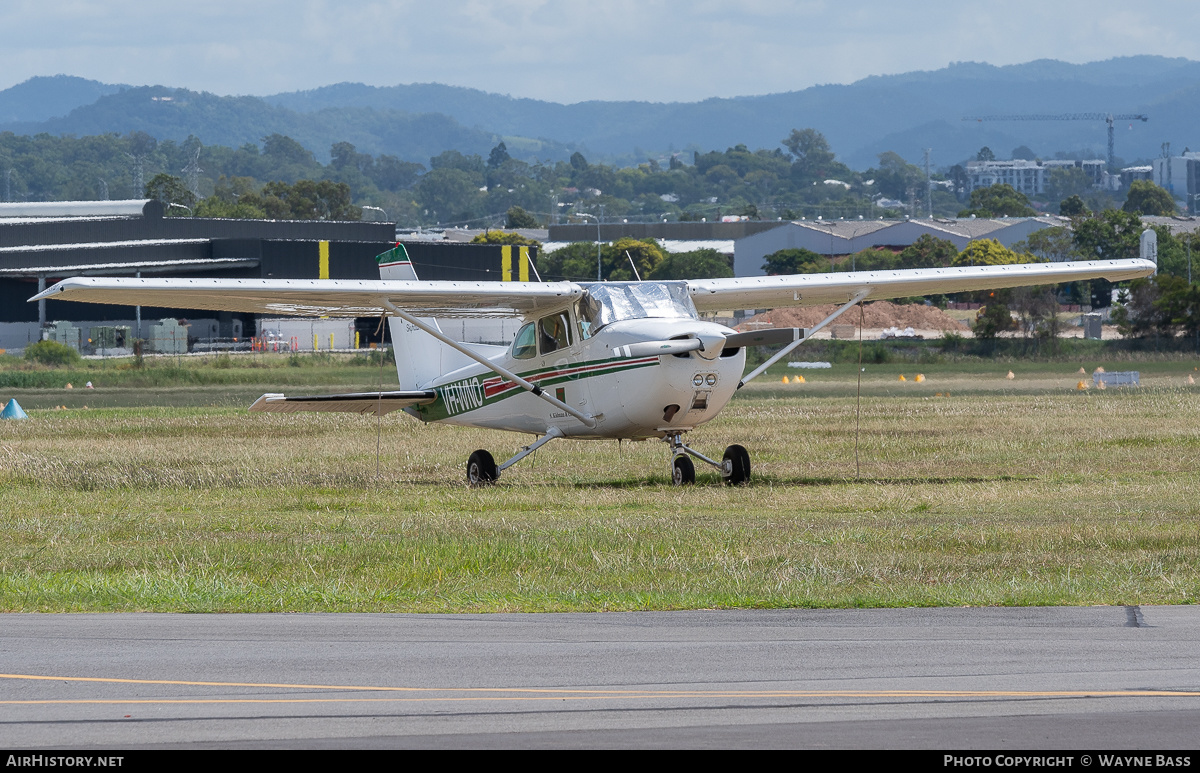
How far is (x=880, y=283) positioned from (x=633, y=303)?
3.96m

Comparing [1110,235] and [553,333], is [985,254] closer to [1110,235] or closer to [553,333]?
[1110,235]

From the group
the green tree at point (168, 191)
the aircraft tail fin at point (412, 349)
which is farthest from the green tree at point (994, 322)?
the green tree at point (168, 191)

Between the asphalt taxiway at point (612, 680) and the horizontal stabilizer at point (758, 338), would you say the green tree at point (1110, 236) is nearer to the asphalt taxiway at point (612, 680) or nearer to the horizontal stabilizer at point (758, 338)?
the horizontal stabilizer at point (758, 338)

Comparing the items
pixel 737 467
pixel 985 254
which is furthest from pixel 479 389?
pixel 985 254

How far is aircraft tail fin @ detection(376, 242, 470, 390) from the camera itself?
2203 cm

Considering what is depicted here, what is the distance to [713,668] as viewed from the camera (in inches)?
300

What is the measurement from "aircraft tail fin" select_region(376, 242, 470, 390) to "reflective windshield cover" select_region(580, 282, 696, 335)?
378cm

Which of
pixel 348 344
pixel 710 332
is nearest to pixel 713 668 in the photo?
pixel 710 332

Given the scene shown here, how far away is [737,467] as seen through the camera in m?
17.9

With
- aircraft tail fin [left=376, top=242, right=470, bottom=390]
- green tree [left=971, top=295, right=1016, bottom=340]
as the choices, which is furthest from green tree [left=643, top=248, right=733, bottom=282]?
aircraft tail fin [left=376, top=242, right=470, bottom=390]

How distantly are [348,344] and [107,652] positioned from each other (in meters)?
70.1

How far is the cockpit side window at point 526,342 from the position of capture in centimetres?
1944

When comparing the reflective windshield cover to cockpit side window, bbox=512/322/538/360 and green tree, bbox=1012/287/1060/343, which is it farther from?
green tree, bbox=1012/287/1060/343

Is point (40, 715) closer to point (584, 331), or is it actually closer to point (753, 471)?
point (584, 331)
